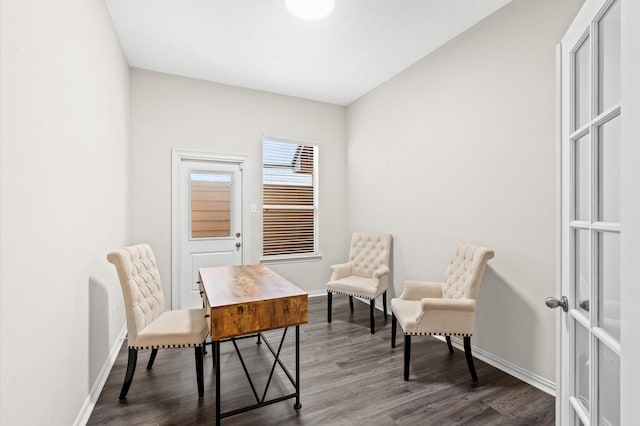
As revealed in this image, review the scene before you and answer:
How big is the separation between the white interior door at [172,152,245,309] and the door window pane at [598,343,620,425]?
3822 mm

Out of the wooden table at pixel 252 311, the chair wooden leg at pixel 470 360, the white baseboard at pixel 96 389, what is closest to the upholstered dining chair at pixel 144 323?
the white baseboard at pixel 96 389

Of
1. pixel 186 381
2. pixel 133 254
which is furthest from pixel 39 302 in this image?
pixel 186 381

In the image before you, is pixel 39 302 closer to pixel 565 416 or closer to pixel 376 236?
pixel 565 416

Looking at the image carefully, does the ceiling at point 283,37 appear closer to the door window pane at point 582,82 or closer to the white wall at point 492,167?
the white wall at point 492,167

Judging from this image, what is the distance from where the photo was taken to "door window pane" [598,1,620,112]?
963 millimetres

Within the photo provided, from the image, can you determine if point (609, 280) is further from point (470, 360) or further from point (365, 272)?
point (365, 272)

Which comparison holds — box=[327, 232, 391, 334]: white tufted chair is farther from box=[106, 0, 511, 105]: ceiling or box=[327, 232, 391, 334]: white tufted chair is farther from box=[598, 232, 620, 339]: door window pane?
box=[598, 232, 620, 339]: door window pane

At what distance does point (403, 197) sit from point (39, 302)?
3.34m

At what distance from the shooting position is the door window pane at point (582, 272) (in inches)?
46.8

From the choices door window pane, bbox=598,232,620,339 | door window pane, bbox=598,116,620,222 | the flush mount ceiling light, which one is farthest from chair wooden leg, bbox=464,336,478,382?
the flush mount ceiling light

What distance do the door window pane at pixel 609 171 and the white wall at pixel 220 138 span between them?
378cm

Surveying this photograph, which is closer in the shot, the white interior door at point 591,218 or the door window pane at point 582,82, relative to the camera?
the white interior door at point 591,218

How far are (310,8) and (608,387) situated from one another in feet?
9.60

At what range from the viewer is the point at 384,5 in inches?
101
